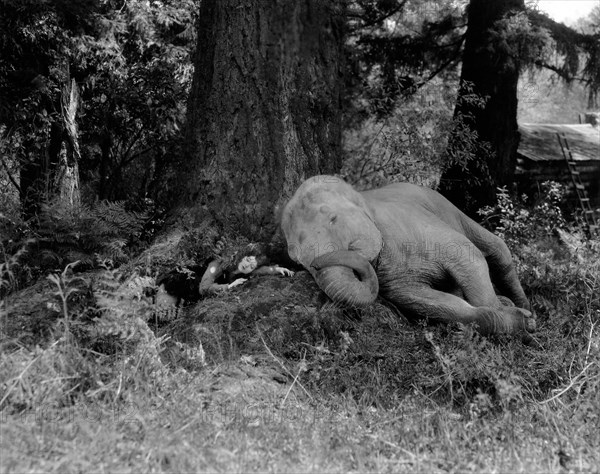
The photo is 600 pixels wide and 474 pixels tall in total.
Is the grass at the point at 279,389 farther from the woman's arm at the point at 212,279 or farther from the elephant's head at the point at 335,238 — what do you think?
the elephant's head at the point at 335,238

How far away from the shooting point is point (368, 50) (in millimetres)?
12719

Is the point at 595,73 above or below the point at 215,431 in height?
above

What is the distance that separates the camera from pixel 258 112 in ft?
23.1

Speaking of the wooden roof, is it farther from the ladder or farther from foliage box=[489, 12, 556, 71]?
foliage box=[489, 12, 556, 71]

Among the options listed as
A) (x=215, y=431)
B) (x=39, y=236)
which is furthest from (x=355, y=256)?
(x=39, y=236)

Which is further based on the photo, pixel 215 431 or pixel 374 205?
pixel 374 205

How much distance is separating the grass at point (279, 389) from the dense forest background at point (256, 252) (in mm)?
18

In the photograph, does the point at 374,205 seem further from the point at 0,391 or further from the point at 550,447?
the point at 0,391

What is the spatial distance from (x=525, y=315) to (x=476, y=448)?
2011 mm

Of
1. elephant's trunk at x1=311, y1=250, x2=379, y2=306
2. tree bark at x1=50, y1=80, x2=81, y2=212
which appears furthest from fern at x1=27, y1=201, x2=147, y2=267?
tree bark at x1=50, y1=80, x2=81, y2=212

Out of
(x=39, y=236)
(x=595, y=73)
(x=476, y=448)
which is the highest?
(x=595, y=73)

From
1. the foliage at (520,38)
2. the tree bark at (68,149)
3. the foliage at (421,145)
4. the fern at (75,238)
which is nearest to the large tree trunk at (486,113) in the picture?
the foliage at (421,145)

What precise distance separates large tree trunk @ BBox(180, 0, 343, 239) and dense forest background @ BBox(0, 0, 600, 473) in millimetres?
19

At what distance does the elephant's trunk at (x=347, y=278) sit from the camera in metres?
5.22
